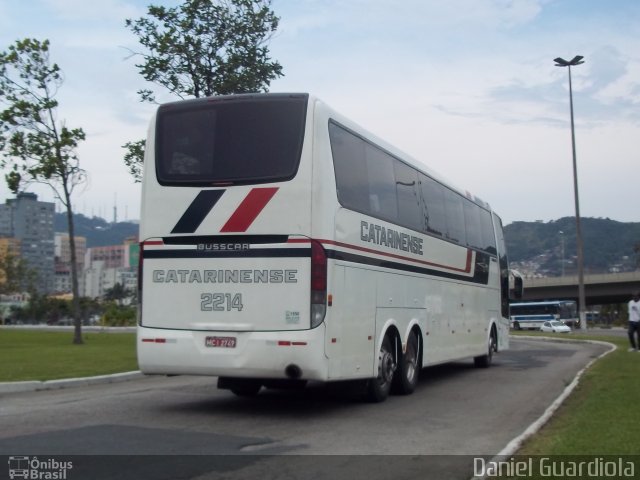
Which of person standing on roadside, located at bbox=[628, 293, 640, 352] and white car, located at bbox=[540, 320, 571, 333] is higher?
person standing on roadside, located at bbox=[628, 293, 640, 352]

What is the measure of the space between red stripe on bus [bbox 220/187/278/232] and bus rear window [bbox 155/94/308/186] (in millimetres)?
160

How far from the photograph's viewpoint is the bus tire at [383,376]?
1154 centimetres

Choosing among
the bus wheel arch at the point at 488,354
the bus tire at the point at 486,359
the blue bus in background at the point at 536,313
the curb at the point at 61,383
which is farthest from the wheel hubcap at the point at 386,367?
the blue bus in background at the point at 536,313

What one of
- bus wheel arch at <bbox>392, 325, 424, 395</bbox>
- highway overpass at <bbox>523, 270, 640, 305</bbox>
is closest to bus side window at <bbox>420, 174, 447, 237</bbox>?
bus wheel arch at <bbox>392, 325, 424, 395</bbox>

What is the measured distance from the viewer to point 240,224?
32.4 ft

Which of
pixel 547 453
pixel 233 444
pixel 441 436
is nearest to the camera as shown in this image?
pixel 547 453

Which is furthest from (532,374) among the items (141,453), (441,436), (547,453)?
(141,453)

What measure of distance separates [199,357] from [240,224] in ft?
5.63

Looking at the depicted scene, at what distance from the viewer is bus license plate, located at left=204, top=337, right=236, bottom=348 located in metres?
9.77

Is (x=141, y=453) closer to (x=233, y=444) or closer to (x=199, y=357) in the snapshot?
(x=233, y=444)

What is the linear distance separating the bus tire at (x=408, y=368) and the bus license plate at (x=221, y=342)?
3704 mm

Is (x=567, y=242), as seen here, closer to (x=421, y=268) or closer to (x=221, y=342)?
(x=421, y=268)

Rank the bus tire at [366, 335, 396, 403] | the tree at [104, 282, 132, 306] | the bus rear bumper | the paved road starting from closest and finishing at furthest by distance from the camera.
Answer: the paved road
the bus rear bumper
the bus tire at [366, 335, 396, 403]
the tree at [104, 282, 132, 306]

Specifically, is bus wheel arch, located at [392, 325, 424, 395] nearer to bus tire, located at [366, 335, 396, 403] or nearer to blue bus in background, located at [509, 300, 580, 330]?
bus tire, located at [366, 335, 396, 403]
